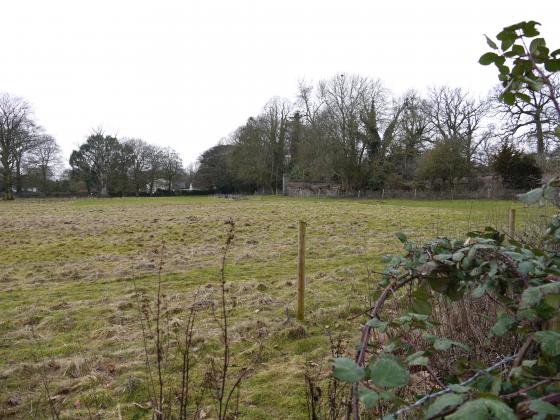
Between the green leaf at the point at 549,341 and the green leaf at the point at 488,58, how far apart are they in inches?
40.1

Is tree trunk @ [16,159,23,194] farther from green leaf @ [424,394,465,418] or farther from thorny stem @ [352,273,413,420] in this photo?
green leaf @ [424,394,465,418]

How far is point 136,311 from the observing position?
6.55 m

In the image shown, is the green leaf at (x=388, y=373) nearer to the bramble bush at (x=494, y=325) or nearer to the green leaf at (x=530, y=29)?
the bramble bush at (x=494, y=325)

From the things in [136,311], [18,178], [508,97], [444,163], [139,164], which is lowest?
[136,311]

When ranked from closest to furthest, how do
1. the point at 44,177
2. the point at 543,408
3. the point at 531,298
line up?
1. the point at 543,408
2. the point at 531,298
3. the point at 44,177

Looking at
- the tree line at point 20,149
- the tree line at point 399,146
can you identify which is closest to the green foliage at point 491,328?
the tree line at point 399,146

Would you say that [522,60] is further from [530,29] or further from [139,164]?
[139,164]

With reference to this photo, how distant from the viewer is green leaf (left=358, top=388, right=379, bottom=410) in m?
0.94

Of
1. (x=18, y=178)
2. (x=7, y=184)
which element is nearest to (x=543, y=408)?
(x=7, y=184)

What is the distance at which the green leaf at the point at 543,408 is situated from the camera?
0.80 metres

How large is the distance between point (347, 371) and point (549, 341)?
0.54 metres

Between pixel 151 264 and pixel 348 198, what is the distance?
3690 centimetres

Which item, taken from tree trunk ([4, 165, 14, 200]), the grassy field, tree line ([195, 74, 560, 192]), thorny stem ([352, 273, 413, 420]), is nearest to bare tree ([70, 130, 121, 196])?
tree trunk ([4, 165, 14, 200])

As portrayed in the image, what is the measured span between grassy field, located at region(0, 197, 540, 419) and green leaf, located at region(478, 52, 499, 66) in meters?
1.88
